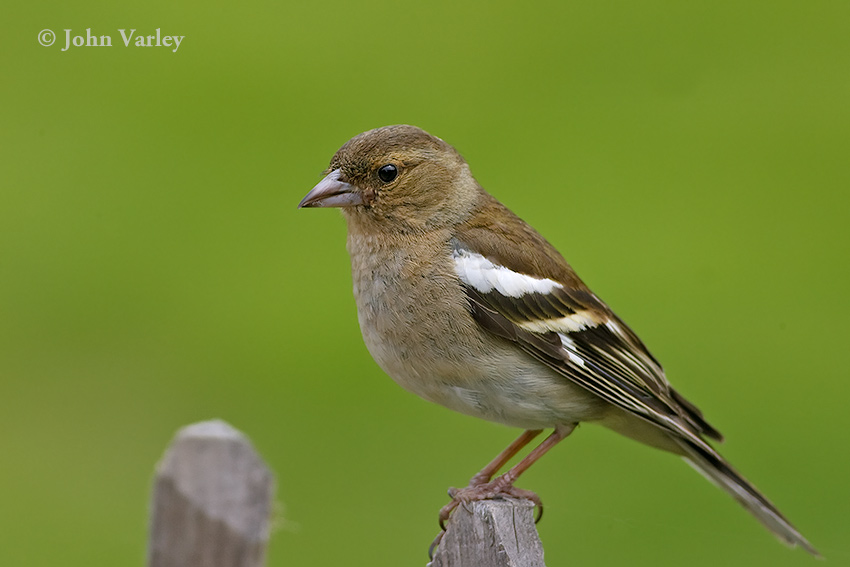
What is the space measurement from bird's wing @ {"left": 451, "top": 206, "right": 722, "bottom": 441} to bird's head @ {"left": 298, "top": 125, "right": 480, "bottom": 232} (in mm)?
174

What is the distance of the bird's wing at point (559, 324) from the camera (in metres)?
3.96

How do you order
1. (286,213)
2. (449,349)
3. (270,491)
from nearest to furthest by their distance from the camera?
(270,491) < (449,349) < (286,213)

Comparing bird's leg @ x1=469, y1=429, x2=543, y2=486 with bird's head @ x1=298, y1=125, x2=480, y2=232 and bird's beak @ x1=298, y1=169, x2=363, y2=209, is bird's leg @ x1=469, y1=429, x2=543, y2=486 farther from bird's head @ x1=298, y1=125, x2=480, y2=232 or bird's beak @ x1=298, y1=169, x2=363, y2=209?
bird's beak @ x1=298, y1=169, x2=363, y2=209

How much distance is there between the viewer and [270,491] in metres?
2.71

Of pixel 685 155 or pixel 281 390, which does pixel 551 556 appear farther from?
pixel 685 155

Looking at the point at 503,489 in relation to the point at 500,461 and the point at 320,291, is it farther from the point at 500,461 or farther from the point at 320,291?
the point at 320,291

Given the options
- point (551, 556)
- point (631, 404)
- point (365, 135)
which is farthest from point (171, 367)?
point (631, 404)

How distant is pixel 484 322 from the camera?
12.9 feet

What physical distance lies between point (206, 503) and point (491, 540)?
0.68m

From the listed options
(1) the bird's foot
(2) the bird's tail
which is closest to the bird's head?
(1) the bird's foot

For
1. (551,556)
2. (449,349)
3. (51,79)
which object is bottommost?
(551,556)

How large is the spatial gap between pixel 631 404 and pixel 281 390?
3626 mm

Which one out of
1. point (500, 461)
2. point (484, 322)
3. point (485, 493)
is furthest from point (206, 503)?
point (500, 461)

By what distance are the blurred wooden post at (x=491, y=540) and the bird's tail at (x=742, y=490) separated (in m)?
1.52
